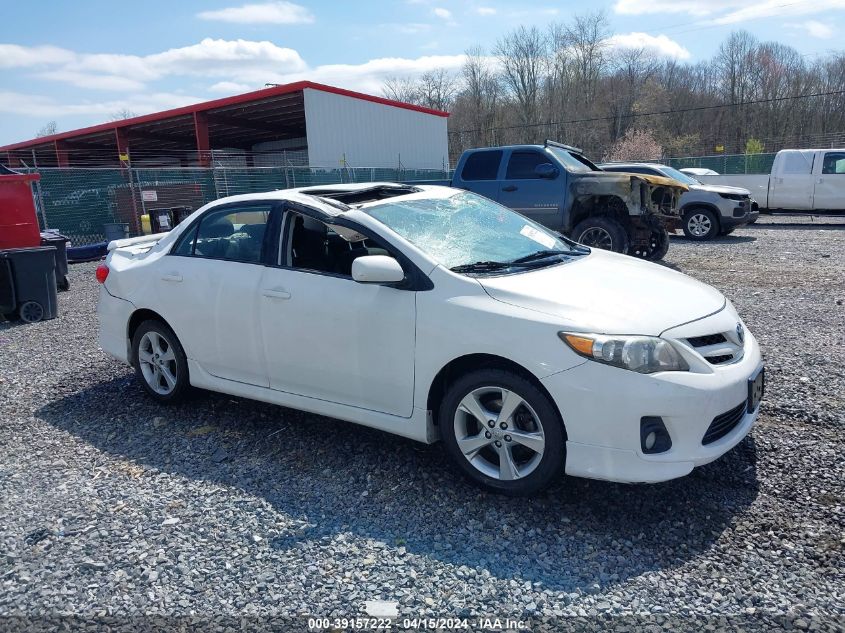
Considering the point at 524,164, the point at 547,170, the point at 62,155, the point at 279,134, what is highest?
the point at 279,134

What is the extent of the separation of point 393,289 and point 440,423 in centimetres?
79

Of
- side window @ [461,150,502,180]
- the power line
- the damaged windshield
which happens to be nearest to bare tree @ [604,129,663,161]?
the power line

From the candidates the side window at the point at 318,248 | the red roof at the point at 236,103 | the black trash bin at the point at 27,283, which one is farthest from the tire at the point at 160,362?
the red roof at the point at 236,103

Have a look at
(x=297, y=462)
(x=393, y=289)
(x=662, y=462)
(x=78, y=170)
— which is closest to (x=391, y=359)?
(x=393, y=289)

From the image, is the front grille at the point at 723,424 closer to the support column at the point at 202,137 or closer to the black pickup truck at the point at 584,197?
the black pickup truck at the point at 584,197

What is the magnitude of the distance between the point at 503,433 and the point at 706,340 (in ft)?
3.79

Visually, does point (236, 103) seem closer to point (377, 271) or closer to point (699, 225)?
point (699, 225)

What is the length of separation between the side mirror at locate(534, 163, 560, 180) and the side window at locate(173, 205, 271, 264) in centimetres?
682

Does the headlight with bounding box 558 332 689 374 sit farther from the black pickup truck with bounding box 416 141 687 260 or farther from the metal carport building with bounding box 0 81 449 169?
the metal carport building with bounding box 0 81 449 169

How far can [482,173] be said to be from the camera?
1127cm

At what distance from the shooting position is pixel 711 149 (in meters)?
51.9

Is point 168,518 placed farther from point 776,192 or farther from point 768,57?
point 768,57

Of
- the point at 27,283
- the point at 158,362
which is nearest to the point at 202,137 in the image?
the point at 27,283

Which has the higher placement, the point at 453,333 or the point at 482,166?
the point at 482,166
